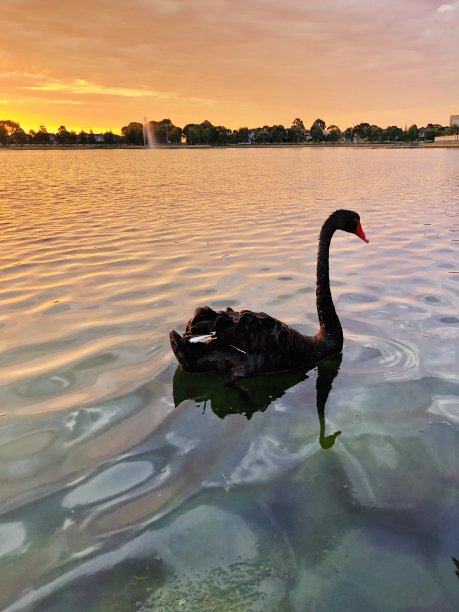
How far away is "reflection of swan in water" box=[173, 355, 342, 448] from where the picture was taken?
4.16 metres

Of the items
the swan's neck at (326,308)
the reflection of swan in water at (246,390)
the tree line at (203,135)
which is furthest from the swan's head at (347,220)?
the tree line at (203,135)

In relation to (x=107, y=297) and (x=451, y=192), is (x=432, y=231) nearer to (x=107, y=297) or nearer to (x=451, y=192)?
(x=107, y=297)

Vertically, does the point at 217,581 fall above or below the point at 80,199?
above

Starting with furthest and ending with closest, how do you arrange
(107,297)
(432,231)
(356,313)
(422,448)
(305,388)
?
(432,231) < (107,297) < (356,313) < (305,388) < (422,448)

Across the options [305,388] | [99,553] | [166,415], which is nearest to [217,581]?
[99,553]

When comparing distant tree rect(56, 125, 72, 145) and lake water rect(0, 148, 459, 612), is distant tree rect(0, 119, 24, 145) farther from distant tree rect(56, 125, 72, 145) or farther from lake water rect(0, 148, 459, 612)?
lake water rect(0, 148, 459, 612)

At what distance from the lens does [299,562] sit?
2.57 metres

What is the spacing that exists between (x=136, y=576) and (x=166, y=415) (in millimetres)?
1559

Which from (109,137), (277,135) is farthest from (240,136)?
(109,137)

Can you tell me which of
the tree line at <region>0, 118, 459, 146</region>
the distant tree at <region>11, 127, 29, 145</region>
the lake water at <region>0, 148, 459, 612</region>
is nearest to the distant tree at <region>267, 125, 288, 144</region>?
the tree line at <region>0, 118, 459, 146</region>

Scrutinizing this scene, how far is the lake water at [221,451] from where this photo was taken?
2.49m

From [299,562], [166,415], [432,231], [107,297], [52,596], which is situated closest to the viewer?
[52,596]

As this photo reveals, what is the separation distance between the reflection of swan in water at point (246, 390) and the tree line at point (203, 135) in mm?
167503

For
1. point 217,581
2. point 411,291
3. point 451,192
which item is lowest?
point 451,192
